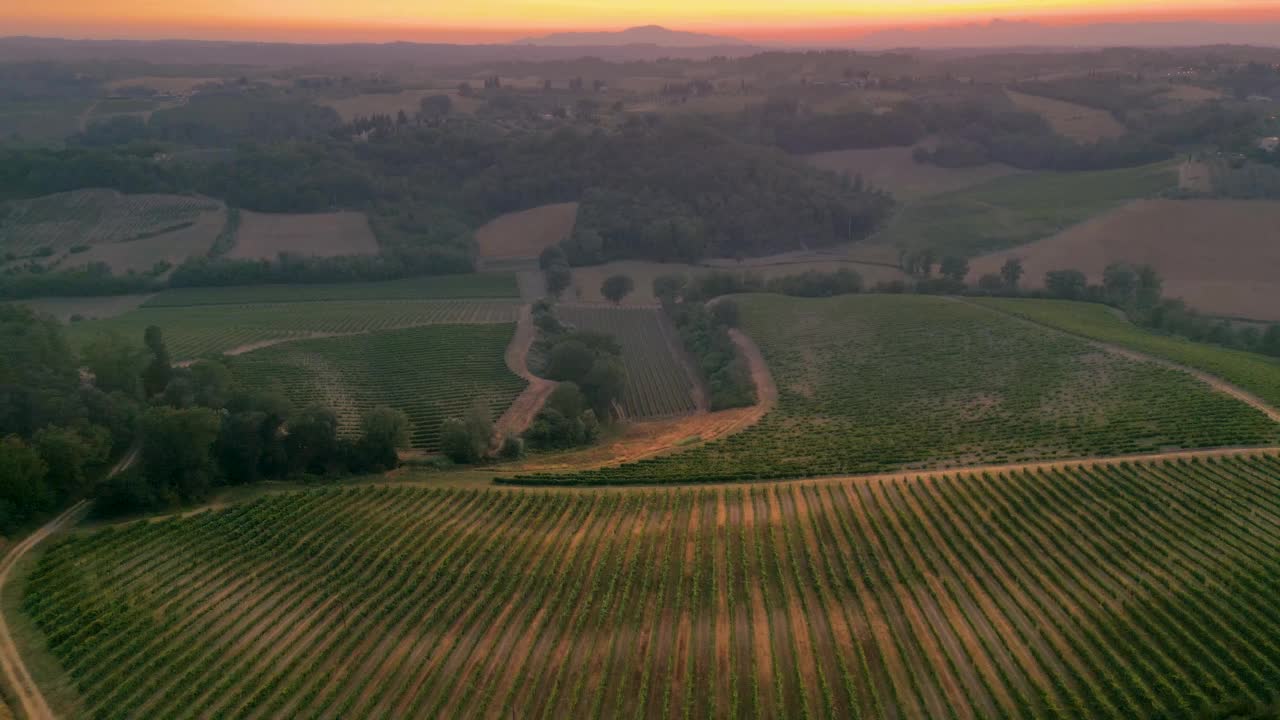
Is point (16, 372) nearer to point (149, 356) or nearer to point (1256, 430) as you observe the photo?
point (149, 356)

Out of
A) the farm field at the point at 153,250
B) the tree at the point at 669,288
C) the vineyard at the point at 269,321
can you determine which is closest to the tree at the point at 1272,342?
the tree at the point at 669,288

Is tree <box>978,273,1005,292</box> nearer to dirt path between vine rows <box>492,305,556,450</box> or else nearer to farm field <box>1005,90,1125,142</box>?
dirt path between vine rows <box>492,305,556,450</box>

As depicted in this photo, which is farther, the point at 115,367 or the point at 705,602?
the point at 115,367

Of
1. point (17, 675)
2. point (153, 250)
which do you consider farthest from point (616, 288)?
point (17, 675)

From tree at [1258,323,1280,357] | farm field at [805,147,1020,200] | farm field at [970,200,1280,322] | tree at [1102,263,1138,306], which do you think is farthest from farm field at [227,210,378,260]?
tree at [1258,323,1280,357]

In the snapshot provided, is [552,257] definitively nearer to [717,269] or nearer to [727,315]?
[717,269]

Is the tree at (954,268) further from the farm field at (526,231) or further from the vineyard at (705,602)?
the vineyard at (705,602)
